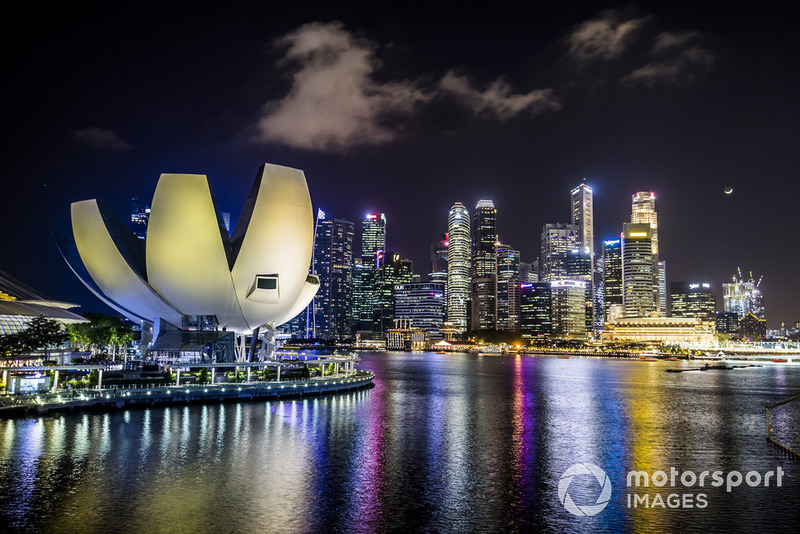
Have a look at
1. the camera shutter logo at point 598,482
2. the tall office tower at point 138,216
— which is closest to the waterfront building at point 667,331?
the tall office tower at point 138,216

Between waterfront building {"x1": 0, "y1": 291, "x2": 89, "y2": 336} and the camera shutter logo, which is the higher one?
waterfront building {"x1": 0, "y1": 291, "x2": 89, "y2": 336}

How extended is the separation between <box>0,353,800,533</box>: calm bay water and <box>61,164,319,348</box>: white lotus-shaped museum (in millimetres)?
7438

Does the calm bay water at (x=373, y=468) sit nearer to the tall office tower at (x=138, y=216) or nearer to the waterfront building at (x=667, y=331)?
the tall office tower at (x=138, y=216)

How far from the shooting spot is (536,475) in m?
18.9

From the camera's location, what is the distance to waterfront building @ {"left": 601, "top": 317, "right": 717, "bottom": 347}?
175 meters

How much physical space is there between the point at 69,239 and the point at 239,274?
1178cm

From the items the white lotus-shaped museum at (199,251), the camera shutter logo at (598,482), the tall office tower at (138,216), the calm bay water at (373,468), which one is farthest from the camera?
the tall office tower at (138,216)

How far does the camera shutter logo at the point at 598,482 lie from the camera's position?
15.4 m

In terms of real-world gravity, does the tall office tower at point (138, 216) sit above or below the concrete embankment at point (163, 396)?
above

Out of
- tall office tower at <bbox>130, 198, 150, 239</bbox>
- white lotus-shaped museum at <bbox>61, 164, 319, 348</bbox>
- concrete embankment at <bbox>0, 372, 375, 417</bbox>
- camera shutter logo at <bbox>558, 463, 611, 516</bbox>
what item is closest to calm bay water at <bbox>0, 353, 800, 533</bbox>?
camera shutter logo at <bbox>558, 463, 611, 516</bbox>

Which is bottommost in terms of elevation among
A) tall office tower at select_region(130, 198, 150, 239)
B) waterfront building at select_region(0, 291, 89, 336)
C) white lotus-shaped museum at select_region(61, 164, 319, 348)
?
waterfront building at select_region(0, 291, 89, 336)

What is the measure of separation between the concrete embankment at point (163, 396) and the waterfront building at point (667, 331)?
509 ft

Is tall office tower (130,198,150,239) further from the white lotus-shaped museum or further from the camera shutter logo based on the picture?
the camera shutter logo

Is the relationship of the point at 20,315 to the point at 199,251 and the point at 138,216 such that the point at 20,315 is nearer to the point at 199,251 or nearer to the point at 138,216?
the point at 199,251
